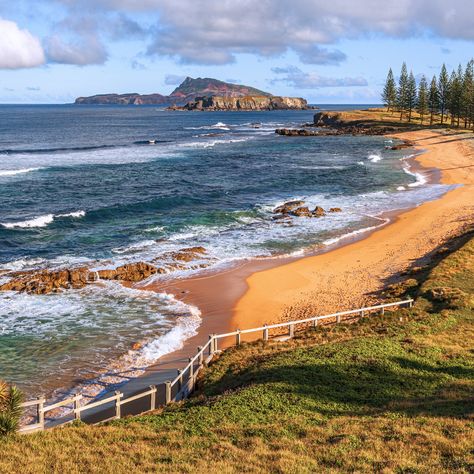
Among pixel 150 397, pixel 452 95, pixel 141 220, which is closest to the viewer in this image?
pixel 150 397

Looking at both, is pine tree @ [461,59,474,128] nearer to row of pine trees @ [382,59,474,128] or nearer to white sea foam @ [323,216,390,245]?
row of pine trees @ [382,59,474,128]

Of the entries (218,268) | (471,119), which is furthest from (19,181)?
(471,119)

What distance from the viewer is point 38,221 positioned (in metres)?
42.4

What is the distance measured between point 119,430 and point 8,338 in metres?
10.9

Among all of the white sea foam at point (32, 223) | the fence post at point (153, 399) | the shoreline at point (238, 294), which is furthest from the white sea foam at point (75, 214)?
the fence post at point (153, 399)

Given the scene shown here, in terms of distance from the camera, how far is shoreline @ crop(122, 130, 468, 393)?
74.4ft

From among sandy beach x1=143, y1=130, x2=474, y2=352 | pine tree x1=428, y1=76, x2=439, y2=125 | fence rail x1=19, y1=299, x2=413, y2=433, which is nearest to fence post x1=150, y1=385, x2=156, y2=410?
fence rail x1=19, y1=299, x2=413, y2=433

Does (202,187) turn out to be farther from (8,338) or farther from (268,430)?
(268,430)

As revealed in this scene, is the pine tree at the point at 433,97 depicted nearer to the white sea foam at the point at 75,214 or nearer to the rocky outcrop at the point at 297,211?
the rocky outcrop at the point at 297,211

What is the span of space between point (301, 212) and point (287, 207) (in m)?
2.29

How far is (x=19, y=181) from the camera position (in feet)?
195

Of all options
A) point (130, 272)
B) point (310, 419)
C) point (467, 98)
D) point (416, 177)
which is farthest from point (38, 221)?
point (467, 98)

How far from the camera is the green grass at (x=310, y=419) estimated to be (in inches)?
441

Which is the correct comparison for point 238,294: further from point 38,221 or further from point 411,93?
point 411,93
